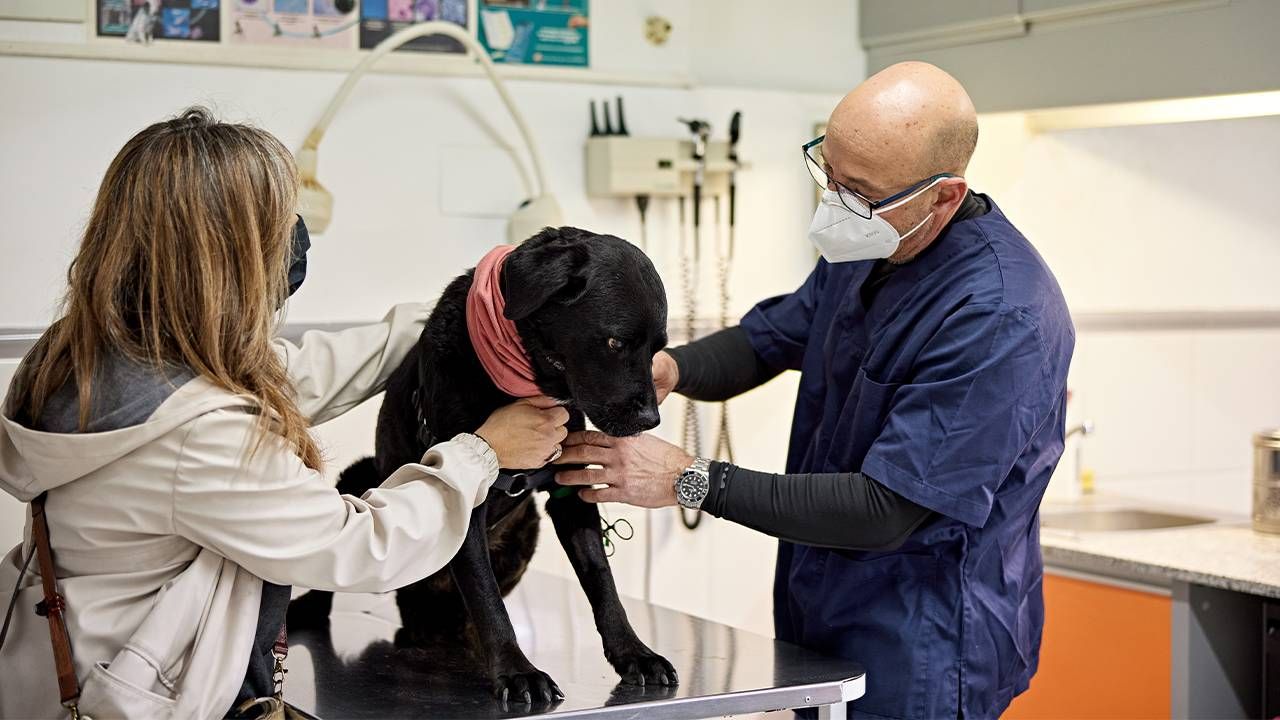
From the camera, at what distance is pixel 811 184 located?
2.95 m

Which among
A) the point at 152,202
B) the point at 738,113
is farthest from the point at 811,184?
the point at 152,202

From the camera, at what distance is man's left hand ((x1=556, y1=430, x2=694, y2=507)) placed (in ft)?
5.31

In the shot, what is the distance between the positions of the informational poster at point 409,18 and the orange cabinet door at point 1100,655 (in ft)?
5.21

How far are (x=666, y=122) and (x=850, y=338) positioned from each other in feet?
3.57

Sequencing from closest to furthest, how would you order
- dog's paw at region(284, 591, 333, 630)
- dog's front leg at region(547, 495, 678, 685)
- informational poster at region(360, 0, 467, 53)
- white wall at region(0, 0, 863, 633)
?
dog's front leg at region(547, 495, 678, 685)
dog's paw at region(284, 591, 333, 630)
white wall at region(0, 0, 863, 633)
informational poster at region(360, 0, 467, 53)

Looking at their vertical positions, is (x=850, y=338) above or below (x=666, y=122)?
below

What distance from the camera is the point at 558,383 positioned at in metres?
1.55

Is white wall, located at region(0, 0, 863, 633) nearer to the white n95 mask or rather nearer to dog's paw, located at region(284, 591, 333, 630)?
dog's paw, located at region(284, 591, 333, 630)

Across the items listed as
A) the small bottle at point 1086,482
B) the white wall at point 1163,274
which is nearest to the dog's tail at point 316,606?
the white wall at point 1163,274

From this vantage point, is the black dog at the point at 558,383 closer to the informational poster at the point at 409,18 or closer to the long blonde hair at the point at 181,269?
the long blonde hair at the point at 181,269

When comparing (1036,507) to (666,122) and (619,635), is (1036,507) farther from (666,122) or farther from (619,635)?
(666,122)

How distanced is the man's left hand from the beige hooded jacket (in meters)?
0.23

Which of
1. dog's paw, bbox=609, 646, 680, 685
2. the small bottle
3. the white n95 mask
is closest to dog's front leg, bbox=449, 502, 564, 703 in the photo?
dog's paw, bbox=609, 646, 680, 685

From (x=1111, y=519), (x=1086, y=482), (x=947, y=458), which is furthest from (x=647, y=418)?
(x=1086, y=482)
